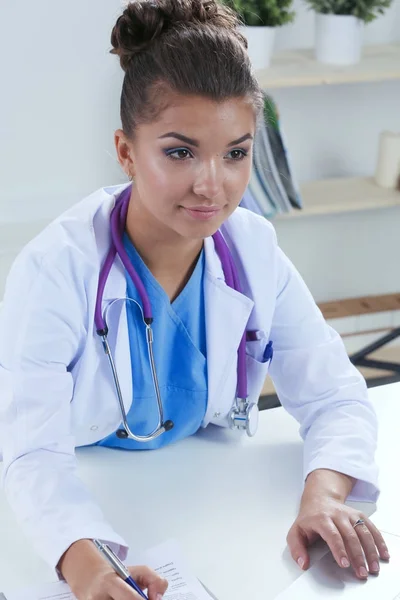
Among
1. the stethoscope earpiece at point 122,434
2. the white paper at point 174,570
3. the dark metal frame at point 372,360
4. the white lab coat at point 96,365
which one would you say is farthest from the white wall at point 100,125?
the white paper at point 174,570

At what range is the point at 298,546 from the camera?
1122mm

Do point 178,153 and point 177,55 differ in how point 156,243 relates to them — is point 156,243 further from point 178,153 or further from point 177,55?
point 177,55

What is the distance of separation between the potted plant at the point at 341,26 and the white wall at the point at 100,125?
0.51 feet

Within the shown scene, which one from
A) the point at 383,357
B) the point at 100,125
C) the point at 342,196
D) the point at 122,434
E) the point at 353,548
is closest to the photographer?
the point at 353,548

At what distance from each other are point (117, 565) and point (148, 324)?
371 millimetres

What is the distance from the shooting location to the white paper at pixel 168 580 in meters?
1.03

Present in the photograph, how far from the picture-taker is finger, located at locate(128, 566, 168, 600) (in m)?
1.01

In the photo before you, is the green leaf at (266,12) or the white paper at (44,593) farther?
the green leaf at (266,12)

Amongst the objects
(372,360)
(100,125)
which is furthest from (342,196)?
(100,125)

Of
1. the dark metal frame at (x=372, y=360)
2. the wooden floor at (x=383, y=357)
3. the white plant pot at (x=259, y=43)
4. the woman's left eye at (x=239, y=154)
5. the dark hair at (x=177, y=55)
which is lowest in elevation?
the wooden floor at (x=383, y=357)

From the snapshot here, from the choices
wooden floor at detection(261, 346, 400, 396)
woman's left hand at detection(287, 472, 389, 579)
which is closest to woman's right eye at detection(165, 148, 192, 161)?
woman's left hand at detection(287, 472, 389, 579)

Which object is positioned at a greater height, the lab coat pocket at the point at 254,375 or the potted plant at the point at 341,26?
the potted plant at the point at 341,26

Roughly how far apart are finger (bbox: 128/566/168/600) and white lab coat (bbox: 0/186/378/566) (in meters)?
0.08

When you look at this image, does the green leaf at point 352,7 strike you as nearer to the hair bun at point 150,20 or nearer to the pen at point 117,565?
the hair bun at point 150,20
